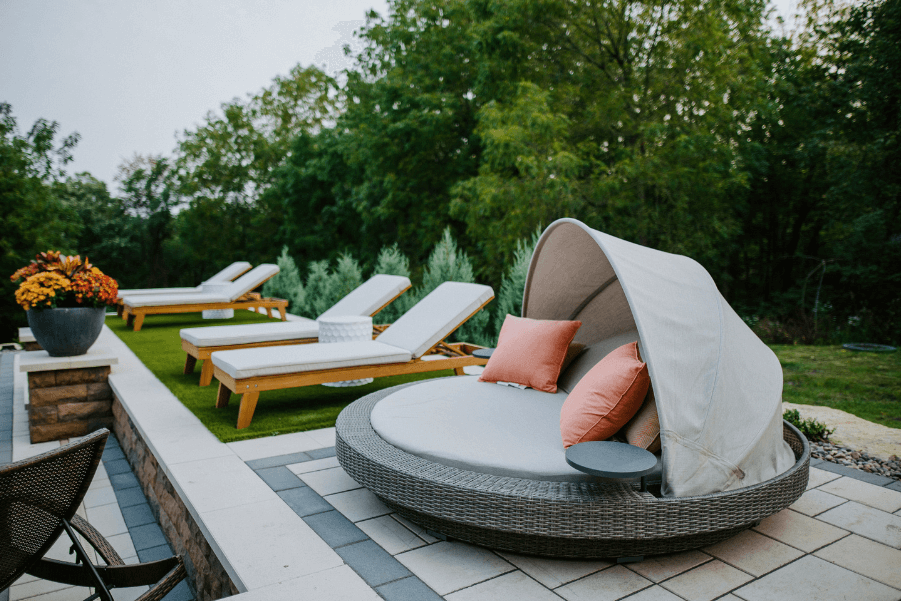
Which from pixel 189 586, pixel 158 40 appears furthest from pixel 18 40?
pixel 189 586

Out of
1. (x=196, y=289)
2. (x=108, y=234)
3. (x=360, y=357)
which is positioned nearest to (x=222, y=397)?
(x=360, y=357)

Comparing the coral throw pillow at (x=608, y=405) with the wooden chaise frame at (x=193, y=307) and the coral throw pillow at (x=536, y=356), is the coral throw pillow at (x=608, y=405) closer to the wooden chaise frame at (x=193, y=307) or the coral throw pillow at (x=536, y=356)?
the coral throw pillow at (x=536, y=356)

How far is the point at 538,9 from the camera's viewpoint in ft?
40.7

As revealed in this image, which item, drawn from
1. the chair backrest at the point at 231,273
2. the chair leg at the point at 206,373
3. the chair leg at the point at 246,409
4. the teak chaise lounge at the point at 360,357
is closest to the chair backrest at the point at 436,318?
the teak chaise lounge at the point at 360,357

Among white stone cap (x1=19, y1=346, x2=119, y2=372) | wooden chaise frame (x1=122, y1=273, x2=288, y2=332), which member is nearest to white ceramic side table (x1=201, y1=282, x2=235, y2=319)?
wooden chaise frame (x1=122, y1=273, x2=288, y2=332)

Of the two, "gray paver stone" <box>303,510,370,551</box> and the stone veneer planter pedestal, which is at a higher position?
"gray paver stone" <box>303,510,370,551</box>

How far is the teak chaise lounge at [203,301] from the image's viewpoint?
8.67 meters

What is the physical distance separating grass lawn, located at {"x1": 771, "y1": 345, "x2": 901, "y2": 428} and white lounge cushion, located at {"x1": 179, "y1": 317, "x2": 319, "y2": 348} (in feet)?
15.4

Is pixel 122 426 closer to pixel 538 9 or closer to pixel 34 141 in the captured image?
pixel 538 9

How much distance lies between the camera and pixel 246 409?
397 cm

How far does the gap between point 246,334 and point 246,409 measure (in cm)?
132

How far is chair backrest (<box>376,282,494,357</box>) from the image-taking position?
482 cm

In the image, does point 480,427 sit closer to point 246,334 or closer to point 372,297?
point 246,334

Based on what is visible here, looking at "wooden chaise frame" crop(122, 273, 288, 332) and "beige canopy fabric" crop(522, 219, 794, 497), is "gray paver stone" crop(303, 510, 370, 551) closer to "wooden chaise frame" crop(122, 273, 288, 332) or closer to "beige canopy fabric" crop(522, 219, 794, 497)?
"beige canopy fabric" crop(522, 219, 794, 497)
